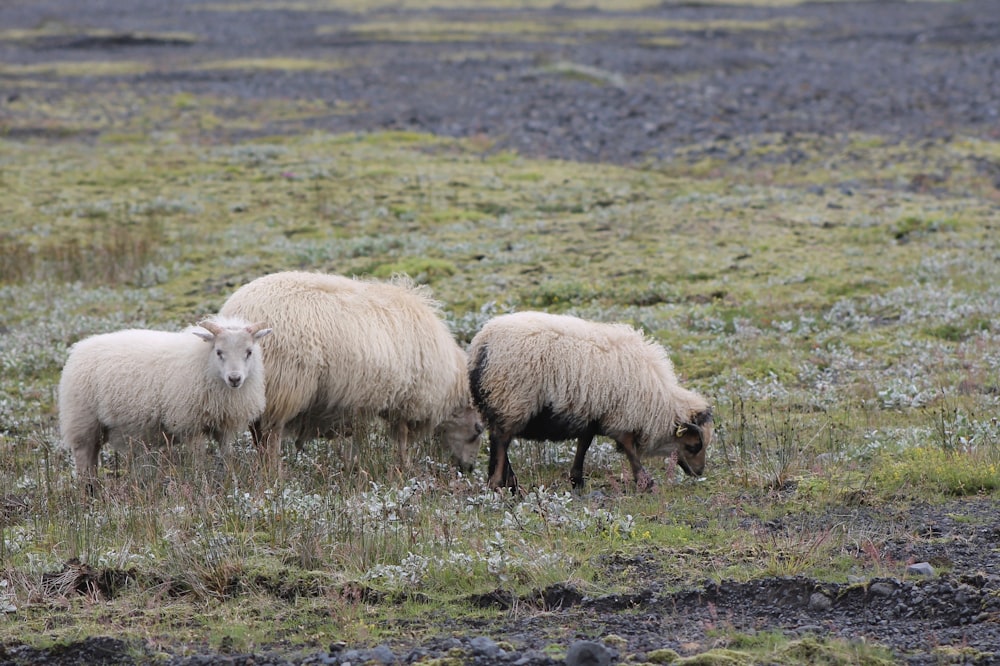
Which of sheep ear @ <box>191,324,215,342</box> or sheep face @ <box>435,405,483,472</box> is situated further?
sheep face @ <box>435,405,483,472</box>

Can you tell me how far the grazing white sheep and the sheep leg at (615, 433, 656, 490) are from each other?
171 centimetres

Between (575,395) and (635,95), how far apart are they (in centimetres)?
3367

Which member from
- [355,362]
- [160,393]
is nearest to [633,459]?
[355,362]

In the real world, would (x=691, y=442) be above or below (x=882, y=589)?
below

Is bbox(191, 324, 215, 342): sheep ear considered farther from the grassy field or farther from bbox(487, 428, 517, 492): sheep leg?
bbox(487, 428, 517, 492): sheep leg

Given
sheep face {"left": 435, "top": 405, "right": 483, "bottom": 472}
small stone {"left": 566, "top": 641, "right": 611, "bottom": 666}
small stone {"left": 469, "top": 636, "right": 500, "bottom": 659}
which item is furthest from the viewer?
sheep face {"left": 435, "top": 405, "right": 483, "bottom": 472}

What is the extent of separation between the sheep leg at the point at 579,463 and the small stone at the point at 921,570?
4.03 meters

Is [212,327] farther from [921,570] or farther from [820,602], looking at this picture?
[921,570]

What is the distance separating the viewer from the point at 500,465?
459 inches

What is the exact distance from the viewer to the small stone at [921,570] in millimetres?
8102

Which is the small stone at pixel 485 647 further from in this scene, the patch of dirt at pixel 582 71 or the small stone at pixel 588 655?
the patch of dirt at pixel 582 71

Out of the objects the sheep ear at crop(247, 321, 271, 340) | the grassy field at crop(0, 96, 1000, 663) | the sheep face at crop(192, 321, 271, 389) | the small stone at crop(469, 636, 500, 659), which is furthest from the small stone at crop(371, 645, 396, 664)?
the sheep ear at crop(247, 321, 271, 340)

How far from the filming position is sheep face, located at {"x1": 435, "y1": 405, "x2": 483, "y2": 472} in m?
12.7

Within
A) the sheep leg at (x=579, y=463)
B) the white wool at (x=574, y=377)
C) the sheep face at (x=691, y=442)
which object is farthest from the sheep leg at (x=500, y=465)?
the sheep face at (x=691, y=442)
